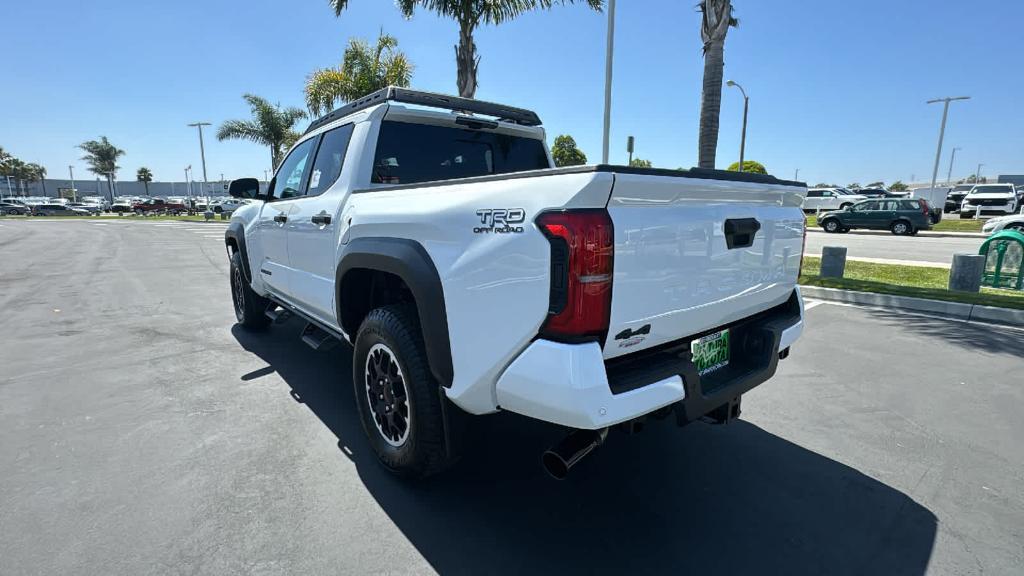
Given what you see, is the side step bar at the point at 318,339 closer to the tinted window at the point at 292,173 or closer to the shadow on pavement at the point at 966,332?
the tinted window at the point at 292,173

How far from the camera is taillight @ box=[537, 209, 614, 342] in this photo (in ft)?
5.87

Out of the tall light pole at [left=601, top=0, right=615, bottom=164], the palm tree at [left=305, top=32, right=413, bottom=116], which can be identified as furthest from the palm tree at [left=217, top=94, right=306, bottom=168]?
the tall light pole at [left=601, top=0, right=615, bottom=164]

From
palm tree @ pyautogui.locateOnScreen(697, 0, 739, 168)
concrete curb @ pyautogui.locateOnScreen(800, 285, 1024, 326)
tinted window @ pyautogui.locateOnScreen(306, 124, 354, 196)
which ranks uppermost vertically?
palm tree @ pyautogui.locateOnScreen(697, 0, 739, 168)

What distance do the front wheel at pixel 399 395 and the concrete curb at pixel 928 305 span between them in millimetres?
7060

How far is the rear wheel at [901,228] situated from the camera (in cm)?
1958

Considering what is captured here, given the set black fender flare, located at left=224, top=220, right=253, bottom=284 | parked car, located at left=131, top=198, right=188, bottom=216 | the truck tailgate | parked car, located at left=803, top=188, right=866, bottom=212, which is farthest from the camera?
parked car, located at left=131, top=198, right=188, bottom=216

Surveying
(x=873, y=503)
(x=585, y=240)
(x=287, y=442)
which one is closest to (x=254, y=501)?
(x=287, y=442)

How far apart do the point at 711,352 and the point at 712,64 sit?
7879 millimetres

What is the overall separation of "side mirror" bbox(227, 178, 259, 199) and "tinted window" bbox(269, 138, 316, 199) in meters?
0.22

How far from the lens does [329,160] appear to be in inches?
149

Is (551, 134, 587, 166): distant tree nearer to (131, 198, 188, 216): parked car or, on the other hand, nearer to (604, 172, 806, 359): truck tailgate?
(131, 198, 188, 216): parked car

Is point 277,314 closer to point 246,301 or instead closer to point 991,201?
point 246,301

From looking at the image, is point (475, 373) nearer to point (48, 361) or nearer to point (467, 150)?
point (467, 150)

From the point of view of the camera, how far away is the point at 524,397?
1931mm
